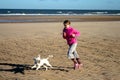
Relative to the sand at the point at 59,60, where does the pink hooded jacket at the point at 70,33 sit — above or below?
above

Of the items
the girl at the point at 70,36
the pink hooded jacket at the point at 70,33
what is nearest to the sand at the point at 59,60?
the girl at the point at 70,36

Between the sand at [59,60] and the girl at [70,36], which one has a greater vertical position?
the girl at [70,36]

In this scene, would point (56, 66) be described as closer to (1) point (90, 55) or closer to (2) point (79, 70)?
(2) point (79, 70)

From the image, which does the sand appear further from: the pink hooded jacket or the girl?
the pink hooded jacket

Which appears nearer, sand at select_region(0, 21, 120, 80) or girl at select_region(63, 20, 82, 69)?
sand at select_region(0, 21, 120, 80)

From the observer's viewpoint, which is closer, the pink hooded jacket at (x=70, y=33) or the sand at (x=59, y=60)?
the sand at (x=59, y=60)

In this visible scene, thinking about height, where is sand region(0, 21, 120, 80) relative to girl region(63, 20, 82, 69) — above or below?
below

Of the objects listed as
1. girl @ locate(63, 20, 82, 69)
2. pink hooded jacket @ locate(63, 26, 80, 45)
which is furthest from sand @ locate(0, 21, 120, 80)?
pink hooded jacket @ locate(63, 26, 80, 45)

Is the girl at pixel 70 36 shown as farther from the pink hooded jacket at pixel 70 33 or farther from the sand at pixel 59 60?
the sand at pixel 59 60

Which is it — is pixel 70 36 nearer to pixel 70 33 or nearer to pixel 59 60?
pixel 70 33

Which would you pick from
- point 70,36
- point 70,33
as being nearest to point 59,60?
point 70,36

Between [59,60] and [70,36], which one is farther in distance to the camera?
[59,60]

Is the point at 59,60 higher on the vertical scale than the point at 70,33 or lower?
lower

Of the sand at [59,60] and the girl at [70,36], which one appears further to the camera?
the girl at [70,36]
